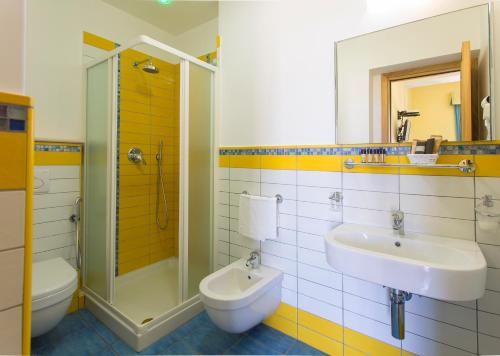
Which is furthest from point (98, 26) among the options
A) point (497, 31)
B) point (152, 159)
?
point (497, 31)

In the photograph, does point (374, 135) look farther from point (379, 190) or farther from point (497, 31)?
point (497, 31)

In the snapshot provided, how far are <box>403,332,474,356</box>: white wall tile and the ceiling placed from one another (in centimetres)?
280

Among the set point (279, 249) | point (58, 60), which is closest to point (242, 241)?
point (279, 249)

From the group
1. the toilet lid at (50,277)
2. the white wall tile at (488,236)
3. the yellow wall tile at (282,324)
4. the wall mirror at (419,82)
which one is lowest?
the yellow wall tile at (282,324)

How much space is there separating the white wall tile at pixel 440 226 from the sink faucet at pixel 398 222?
0.16 feet

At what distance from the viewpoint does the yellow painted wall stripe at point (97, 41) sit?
6.59ft

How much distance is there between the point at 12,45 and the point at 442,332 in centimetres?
190

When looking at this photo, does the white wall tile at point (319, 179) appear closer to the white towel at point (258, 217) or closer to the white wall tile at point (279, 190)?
the white wall tile at point (279, 190)

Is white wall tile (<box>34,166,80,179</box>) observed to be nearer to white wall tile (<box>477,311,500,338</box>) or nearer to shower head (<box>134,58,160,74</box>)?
shower head (<box>134,58,160,74</box>)

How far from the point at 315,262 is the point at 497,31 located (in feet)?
4.79

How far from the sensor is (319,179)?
1.55m

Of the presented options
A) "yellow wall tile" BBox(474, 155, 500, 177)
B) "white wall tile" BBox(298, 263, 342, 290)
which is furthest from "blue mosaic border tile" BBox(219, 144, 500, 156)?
"white wall tile" BBox(298, 263, 342, 290)

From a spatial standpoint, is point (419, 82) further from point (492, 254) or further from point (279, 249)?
point (279, 249)

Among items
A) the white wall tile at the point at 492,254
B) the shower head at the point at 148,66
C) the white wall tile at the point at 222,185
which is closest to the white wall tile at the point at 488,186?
the white wall tile at the point at 492,254
